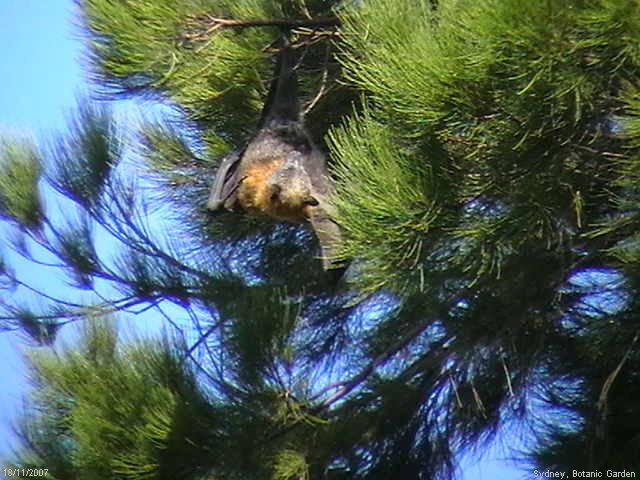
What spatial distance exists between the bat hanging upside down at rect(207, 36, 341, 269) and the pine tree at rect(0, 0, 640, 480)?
5cm

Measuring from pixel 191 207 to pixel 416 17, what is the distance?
78 centimetres

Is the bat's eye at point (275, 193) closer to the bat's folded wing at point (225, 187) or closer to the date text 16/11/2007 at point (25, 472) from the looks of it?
the bat's folded wing at point (225, 187)

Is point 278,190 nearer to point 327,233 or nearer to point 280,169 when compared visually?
point 280,169

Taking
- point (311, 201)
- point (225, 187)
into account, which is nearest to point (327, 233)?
point (311, 201)

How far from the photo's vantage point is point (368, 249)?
4.77ft

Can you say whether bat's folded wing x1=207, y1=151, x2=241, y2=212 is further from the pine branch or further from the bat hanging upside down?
A: the pine branch

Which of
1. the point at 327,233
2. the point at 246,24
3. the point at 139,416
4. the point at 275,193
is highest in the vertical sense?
the point at 246,24

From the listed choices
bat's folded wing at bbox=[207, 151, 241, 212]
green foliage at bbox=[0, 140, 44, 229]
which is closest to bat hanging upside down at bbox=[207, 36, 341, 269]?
bat's folded wing at bbox=[207, 151, 241, 212]

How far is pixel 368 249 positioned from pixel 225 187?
466 millimetres

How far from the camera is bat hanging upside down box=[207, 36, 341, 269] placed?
1.79 meters

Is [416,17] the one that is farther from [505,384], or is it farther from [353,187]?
[505,384]

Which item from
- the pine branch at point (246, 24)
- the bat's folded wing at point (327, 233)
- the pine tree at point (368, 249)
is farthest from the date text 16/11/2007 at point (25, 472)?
the pine branch at point (246, 24)

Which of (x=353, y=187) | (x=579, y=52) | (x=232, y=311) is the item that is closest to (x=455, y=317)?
(x=232, y=311)

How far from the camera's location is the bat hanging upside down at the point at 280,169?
1791 mm
